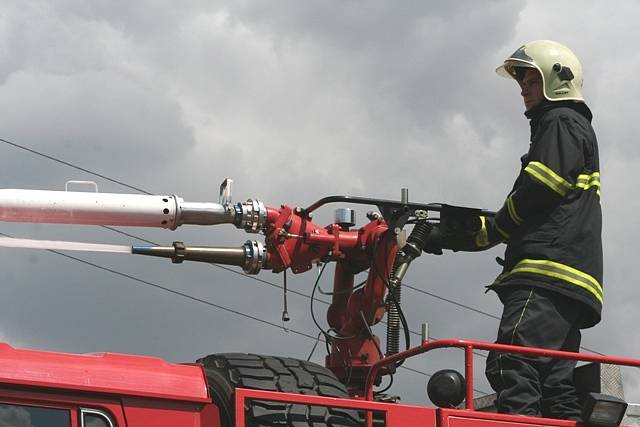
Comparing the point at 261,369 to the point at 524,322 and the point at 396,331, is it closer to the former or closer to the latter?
the point at 524,322

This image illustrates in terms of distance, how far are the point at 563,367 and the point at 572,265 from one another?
670 millimetres

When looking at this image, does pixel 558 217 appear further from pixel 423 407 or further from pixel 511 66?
pixel 423 407

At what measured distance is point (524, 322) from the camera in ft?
24.7

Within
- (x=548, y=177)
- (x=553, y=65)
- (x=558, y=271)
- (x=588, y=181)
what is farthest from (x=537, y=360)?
(x=553, y=65)

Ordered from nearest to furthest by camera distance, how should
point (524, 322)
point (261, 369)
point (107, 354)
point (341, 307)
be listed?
point (107, 354) < point (261, 369) < point (524, 322) < point (341, 307)

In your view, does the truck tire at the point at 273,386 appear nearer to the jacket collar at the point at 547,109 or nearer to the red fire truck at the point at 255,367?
the red fire truck at the point at 255,367

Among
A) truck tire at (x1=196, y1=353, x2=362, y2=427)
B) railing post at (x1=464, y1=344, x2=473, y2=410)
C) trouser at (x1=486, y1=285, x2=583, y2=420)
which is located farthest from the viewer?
trouser at (x1=486, y1=285, x2=583, y2=420)

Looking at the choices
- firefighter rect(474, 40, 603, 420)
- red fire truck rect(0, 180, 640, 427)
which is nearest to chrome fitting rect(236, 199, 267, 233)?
red fire truck rect(0, 180, 640, 427)

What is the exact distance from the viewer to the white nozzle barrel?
9.54 metres

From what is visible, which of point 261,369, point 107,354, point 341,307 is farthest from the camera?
point 341,307

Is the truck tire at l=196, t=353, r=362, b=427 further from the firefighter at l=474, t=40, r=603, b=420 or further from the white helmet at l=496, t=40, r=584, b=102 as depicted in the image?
the white helmet at l=496, t=40, r=584, b=102

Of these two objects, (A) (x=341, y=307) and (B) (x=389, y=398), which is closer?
(B) (x=389, y=398)

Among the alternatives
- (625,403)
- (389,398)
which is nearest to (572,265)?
(625,403)

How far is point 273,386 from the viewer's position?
687cm
